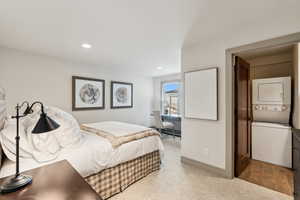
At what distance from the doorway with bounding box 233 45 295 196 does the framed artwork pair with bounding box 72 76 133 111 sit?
3462 millimetres

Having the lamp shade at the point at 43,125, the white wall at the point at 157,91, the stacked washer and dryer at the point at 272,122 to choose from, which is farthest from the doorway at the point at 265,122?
the white wall at the point at 157,91

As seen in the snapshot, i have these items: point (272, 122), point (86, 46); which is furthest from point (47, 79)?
point (272, 122)

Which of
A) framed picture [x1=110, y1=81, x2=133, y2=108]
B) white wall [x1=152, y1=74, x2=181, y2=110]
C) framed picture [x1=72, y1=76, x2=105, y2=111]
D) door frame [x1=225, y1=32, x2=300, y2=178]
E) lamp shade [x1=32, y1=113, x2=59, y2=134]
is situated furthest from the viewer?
white wall [x1=152, y1=74, x2=181, y2=110]

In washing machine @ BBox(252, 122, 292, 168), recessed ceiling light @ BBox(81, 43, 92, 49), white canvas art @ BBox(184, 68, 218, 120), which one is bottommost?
washing machine @ BBox(252, 122, 292, 168)

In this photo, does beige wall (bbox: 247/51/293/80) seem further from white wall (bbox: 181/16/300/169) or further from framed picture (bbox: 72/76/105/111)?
framed picture (bbox: 72/76/105/111)

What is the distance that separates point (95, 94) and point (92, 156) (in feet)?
8.99

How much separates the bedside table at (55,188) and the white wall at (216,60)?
2.22 metres

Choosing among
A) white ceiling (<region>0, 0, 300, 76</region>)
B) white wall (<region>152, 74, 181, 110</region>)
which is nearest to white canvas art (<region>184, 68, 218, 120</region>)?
white ceiling (<region>0, 0, 300, 76</region>)

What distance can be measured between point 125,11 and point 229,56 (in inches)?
68.6

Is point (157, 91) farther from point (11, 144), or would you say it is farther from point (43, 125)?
point (43, 125)

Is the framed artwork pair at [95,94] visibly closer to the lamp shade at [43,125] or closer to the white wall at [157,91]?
the white wall at [157,91]

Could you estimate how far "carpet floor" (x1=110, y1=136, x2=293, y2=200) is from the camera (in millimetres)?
1953

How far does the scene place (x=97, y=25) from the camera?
2.10 meters

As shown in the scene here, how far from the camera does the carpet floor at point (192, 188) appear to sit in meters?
1.95
